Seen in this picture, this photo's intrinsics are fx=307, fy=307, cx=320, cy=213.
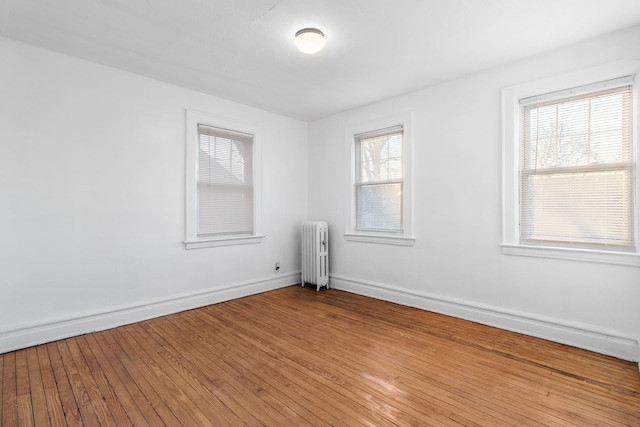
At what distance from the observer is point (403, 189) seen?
12.7ft

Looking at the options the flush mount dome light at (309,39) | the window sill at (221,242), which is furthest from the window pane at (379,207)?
the flush mount dome light at (309,39)

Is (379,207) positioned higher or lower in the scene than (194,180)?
lower

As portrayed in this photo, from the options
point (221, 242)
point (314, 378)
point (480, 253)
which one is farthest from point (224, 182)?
point (480, 253)

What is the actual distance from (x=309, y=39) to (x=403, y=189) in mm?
2113

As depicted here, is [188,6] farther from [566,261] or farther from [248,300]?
[566,261]

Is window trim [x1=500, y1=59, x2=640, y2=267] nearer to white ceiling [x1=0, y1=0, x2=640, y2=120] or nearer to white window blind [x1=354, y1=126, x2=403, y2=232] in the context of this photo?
white ceiling [x1=0, y1=0, x2=640, y2=120]

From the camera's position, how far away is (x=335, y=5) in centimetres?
215

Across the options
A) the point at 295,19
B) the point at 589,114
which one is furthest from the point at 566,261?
the point at 295,19

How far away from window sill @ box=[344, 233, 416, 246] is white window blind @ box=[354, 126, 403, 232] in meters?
0.13

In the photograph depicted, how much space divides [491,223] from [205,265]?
329cm

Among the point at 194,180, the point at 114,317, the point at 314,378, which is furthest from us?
the point at 194,180

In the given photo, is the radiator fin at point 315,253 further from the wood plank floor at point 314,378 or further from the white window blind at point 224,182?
the wood plank floor at point 314,378

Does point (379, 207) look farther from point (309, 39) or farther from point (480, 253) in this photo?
point (309, 39)

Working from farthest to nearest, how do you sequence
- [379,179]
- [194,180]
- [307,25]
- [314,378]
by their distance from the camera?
1. [379,179]
2. [194,180]
3. [307,25]
4. [314,378]
